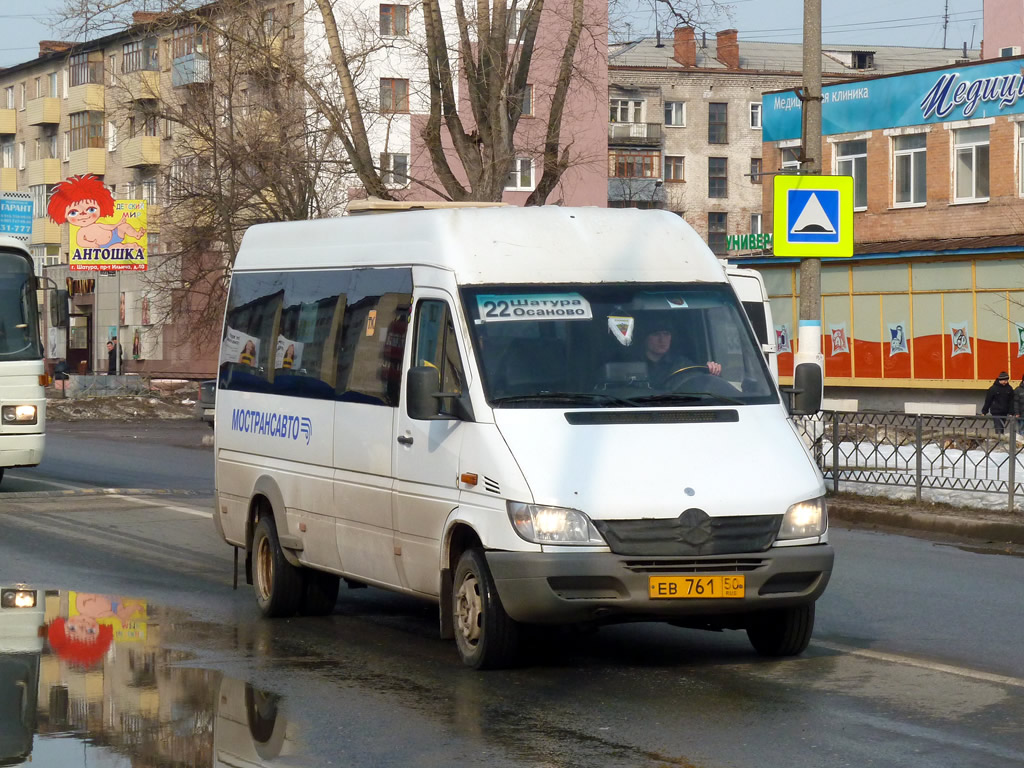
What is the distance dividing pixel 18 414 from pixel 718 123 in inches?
2951

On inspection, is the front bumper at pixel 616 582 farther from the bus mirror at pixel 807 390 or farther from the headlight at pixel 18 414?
the headlight at pixel 18 414

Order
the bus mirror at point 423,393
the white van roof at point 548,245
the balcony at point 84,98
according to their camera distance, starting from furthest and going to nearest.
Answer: the balcony at point 84,98, the white van roof at point 548,245, the bus mirror at point 423,393

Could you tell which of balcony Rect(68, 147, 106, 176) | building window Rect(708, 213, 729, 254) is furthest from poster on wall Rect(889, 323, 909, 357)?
building window Rect(708, 213, 729, 254)

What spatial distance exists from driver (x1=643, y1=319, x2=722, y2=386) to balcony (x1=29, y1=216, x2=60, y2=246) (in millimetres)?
78054

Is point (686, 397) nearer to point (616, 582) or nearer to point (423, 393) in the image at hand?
point (616, 582)

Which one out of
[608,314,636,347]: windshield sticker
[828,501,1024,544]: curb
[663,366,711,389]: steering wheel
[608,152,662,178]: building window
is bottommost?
[828,501,1024,544]: curb

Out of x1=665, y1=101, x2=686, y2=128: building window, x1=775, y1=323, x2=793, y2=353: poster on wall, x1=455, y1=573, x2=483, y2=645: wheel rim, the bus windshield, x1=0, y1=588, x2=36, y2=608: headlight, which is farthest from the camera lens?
x1=665, y1=101, x2=686, y2=128: building window

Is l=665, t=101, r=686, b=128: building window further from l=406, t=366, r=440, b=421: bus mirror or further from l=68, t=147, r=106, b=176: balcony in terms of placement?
l=406, t=366, r=440, b=421: bus mirror

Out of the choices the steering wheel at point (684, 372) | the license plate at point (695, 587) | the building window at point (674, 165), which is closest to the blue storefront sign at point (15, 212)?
the steering wheel at point (684, 372)

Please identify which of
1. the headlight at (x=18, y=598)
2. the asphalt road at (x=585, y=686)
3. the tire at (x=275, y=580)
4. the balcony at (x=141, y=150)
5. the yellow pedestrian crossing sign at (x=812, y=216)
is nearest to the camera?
the asphalt road at (x=585, y=686)

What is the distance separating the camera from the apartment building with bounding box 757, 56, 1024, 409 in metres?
36.5

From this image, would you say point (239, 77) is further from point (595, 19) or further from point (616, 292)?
point (616, 292)

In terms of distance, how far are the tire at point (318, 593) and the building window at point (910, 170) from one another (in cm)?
3220

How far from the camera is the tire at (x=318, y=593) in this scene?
10.1 m
